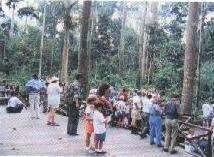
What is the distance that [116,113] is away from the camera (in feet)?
50.5

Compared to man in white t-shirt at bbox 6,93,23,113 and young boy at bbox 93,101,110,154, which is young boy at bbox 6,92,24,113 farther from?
young boy at bbox 93,101,110,154

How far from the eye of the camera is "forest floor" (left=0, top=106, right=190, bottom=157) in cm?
1045

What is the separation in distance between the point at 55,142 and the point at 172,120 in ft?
9.13

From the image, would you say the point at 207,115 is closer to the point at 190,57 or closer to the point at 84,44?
the point at 190,57

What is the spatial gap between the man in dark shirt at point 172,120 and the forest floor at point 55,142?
0.24 metres

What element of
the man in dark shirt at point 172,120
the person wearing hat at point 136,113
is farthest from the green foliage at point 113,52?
the man in dark shirt at point 172,120

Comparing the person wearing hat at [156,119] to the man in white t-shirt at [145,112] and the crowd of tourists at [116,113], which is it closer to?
the crowd of tourists at [116,113]

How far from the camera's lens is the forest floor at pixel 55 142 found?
10445 millimetres

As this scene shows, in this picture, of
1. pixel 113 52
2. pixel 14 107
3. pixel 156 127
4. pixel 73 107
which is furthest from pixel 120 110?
pixel 113 52

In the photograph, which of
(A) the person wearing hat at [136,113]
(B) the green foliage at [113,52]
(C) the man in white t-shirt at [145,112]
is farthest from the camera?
(B) the green foliage at [113,52]

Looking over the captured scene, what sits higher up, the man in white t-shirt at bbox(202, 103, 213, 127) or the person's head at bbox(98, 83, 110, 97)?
the person's head at bbox(98, 83, 110, 97)

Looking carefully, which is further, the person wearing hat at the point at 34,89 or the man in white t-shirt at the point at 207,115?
the man in white t-shirt at the point at 207,115

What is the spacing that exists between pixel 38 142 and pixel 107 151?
1734 mm

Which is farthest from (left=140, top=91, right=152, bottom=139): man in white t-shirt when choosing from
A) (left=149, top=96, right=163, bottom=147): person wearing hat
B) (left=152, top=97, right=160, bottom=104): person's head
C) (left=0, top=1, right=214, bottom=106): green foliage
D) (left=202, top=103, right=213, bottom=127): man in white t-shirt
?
(left=0, top=1, right=214, bottom=106): green foliage
